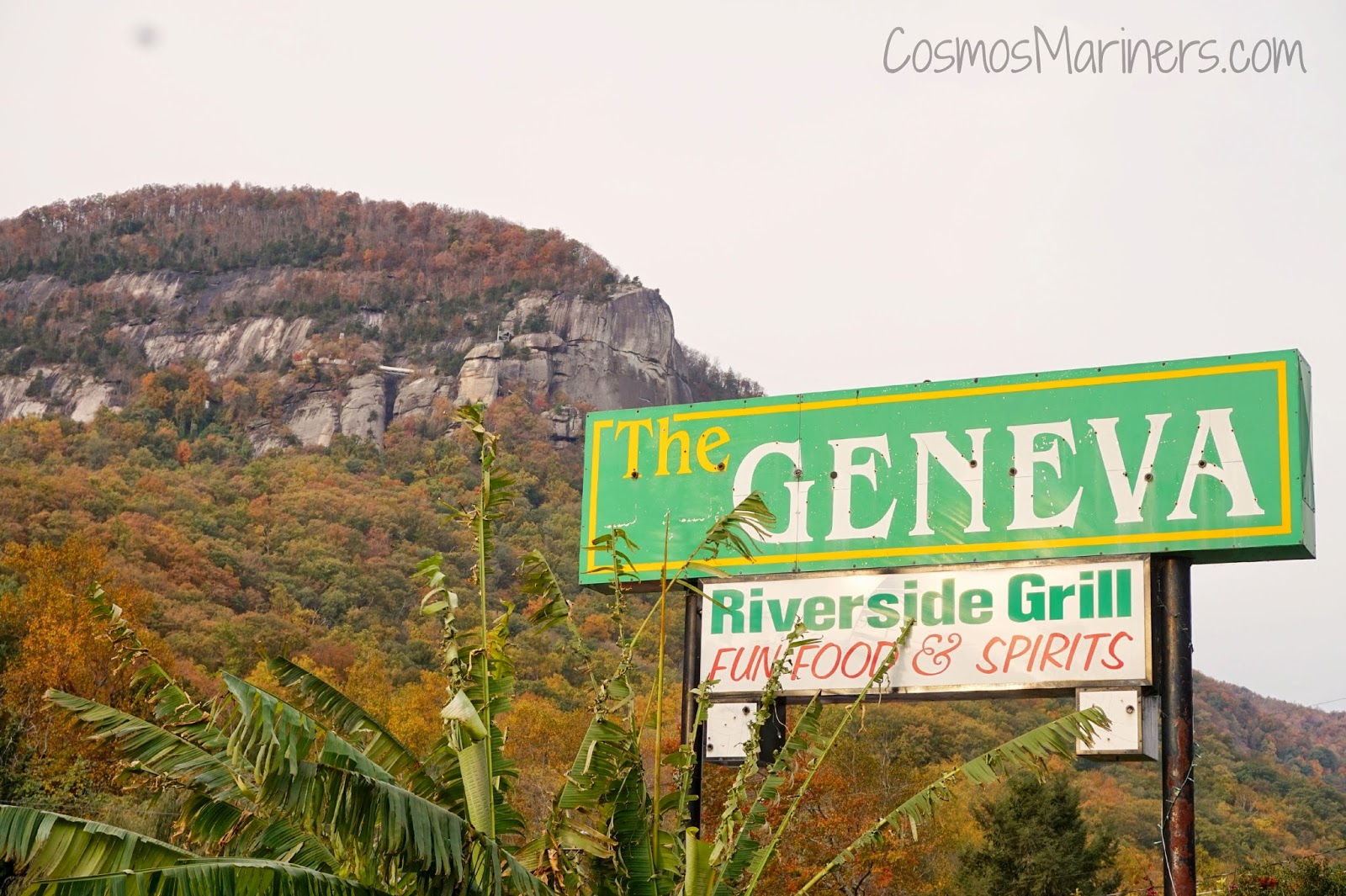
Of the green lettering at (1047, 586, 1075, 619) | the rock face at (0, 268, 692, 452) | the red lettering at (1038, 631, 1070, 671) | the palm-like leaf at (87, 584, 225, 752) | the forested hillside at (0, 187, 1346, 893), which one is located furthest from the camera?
the rock face at (0, 268, 692, 452)

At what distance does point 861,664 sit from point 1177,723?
8.63 ft

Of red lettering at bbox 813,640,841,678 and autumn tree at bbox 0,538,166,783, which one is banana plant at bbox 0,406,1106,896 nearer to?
red lettering at bbox 813,640,841,678

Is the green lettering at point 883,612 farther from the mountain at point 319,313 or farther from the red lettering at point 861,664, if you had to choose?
the mountain at point 319,313

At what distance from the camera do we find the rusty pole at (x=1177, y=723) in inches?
482

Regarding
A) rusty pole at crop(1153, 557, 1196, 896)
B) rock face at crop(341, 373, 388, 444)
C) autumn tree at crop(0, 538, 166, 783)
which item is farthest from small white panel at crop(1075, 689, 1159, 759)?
rock face at crop(341, 373, 388, 444)

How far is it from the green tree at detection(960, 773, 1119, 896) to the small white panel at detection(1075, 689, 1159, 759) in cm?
2771

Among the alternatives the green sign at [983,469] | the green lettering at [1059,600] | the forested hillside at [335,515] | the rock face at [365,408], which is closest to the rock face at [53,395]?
the forested hillside at [335,515]

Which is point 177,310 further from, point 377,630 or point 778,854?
point 778,854

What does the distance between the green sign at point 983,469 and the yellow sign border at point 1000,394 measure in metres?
0.01

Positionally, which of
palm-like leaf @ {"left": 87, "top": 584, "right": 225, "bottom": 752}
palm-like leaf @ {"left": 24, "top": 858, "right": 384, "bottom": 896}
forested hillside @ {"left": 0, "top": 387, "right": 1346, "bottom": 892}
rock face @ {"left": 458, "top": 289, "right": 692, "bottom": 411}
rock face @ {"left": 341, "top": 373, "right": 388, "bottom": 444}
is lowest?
palm-like leaf @ {"left": 24, "top": 858, "right": 384, "bottom": 896}

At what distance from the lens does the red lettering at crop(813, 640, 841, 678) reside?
14.0 metres

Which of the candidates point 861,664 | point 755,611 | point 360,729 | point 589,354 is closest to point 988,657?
point 861,664

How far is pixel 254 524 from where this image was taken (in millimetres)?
83875

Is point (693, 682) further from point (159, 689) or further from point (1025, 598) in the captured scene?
point (159, 689)
